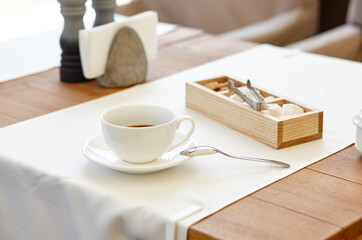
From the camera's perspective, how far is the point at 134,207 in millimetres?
834

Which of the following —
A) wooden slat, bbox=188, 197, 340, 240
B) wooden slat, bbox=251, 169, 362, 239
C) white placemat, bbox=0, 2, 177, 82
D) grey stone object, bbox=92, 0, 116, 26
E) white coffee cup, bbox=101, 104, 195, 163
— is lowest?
white placemat, bbox=0, 2, 177, 82

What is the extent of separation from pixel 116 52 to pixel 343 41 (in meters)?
1.43

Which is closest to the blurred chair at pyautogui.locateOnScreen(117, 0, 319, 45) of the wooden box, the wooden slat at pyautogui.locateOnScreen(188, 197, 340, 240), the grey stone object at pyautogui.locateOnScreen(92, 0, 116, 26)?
the grey stone object at pyautogui.locateOnScreen(92, 0, 116, 26)

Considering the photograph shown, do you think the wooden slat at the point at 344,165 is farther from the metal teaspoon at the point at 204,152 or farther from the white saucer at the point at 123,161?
the white saucer at the point at 123,161

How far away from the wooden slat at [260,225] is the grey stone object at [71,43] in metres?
0.70

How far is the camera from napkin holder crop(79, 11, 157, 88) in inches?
52.5

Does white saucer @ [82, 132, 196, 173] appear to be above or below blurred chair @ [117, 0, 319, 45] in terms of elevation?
above

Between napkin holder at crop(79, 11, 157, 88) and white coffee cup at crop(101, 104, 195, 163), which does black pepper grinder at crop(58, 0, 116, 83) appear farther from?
white coffee cup at crop(101, 104, 195, 163)

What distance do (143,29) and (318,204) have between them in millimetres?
749

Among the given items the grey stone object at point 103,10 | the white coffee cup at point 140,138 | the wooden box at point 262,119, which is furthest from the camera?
the grey stone object at point 103,10

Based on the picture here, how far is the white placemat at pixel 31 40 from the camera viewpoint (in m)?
1.52

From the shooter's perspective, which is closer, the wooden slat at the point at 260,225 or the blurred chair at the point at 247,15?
the wooden slat at the point at 260,225

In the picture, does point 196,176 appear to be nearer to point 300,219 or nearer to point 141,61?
point 300,219

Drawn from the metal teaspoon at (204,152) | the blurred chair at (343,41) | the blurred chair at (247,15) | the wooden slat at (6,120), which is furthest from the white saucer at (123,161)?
the blurred chair at (247,15)
